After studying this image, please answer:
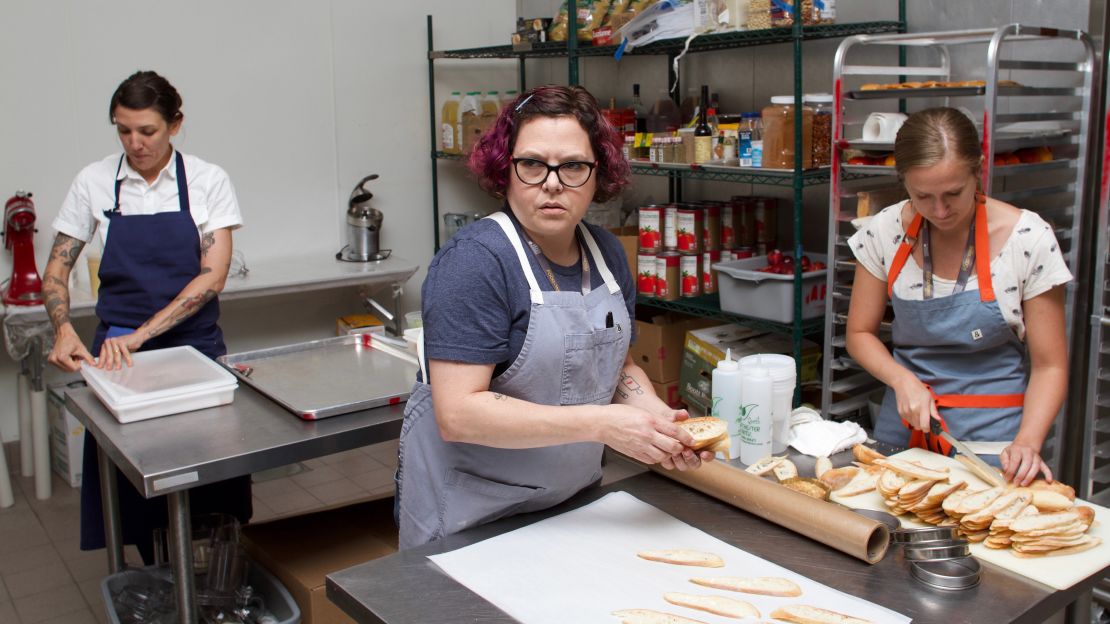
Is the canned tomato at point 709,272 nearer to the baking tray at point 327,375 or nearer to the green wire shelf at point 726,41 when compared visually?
the green wire shelf at point 726,41

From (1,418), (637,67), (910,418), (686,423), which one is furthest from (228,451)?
(637,67)

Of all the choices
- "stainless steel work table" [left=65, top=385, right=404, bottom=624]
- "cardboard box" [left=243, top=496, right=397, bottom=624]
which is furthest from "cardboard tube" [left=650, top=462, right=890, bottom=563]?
"cardboard box" [left=243, top=496, right=397, bottom=624]

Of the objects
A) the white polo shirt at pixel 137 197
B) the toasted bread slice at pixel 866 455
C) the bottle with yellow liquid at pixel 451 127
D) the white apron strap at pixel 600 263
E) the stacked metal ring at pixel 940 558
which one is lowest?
the stacked metal ring at pixel 940 558

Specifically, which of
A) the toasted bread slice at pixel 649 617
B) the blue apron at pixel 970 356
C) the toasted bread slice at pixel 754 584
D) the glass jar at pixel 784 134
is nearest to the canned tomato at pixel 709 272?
the glass jar at pixel 784 134

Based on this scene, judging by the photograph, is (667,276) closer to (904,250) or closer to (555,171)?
(904,250)

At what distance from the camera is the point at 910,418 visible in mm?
2133

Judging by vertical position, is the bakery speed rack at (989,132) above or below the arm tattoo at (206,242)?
above

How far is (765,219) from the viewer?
4168 mm

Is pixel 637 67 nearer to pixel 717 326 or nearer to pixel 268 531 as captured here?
pixel 717 326

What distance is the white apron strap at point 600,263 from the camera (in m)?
1.89

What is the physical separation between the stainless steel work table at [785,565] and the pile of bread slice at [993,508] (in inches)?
3.0

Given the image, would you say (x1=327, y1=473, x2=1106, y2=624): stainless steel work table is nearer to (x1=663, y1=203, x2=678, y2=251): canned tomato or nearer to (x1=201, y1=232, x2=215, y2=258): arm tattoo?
(x1=201, y1=232, x2=215, y2=258): arm tattoo

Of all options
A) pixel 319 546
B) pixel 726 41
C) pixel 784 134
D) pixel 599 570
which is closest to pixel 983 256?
pixel 599 570

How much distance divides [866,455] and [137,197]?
2.28 m
